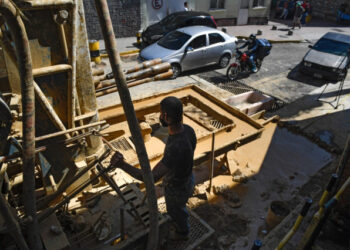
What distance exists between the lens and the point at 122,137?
18.0 ft

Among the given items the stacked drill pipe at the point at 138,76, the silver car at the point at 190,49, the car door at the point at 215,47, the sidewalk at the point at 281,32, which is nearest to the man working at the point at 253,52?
the silver car at the point at 190,49

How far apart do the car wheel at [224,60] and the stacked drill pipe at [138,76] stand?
7.72 metres

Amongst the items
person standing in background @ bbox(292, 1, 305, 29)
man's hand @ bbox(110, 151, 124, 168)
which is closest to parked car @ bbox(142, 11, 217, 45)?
person standing in background @ bbox(292, 1, 305, 29)

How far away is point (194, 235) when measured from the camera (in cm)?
442

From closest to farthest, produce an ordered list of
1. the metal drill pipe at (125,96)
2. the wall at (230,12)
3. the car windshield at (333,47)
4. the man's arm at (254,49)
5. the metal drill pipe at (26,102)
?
1. the metal drill pipe at (26,102)
2. the metal drill pipe at (125,96)
3. the man's arm at (254,49)
4. the car windshield at (333,47)
5. the wall at (230,12)

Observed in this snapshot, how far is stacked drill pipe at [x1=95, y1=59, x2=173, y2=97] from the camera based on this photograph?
4.35 meters

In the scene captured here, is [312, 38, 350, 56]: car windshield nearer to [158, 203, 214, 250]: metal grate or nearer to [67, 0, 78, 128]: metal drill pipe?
[158, 203, 214, 250]: metal grate

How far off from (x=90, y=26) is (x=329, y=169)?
1343 cm

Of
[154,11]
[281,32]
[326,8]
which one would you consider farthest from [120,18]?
[326,8]

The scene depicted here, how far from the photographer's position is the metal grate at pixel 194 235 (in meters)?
4.17

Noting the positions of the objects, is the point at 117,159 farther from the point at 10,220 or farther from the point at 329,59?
the point at 329,59

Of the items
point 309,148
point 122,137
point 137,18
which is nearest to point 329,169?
point 309,148

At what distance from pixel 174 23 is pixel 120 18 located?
3.69 meters

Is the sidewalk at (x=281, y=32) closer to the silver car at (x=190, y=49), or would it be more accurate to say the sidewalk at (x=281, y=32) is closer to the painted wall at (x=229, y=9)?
the painted wall at (x=229, y=9)
